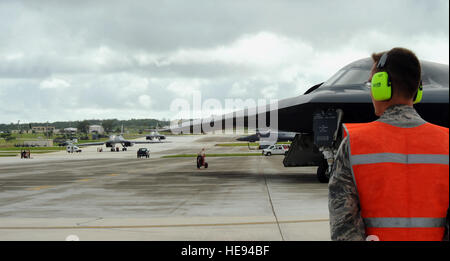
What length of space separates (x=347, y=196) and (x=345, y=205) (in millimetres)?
55

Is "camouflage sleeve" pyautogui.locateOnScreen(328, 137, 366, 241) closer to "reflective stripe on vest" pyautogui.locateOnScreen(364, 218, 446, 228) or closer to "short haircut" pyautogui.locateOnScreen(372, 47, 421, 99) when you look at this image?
"reflective stripe on vest" pyautogui.locateOnScreen(364, 218, 446, 228)

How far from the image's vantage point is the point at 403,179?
2.47 meters

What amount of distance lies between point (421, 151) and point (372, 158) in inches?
11.0

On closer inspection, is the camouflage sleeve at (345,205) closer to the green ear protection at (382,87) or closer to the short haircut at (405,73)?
the green ear protection at (382,87)

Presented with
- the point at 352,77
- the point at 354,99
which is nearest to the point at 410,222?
the point at 354,99

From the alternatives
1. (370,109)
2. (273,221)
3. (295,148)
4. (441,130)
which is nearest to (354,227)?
(441,130)

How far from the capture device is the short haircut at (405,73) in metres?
2.69

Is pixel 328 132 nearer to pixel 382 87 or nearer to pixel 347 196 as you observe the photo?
pixel 382 87

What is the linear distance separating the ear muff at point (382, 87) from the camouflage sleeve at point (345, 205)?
0.38m

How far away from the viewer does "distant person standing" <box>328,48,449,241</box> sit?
8.13 feet

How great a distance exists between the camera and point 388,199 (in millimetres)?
2488

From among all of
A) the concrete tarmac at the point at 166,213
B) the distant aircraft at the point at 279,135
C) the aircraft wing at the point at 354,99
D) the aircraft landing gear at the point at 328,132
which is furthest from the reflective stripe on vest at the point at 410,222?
the distant aircraft at the point at 279,135
